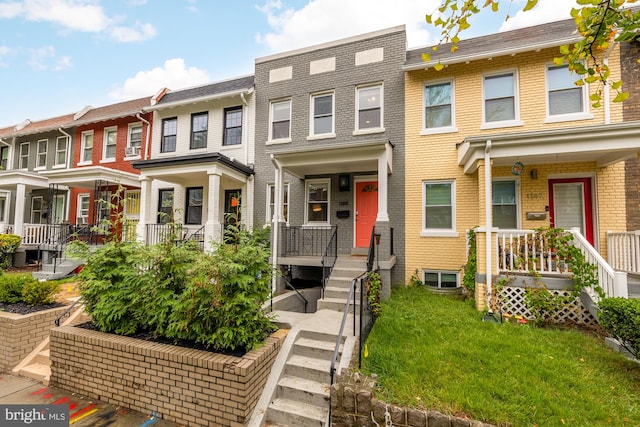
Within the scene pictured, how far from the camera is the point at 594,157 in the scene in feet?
22.1

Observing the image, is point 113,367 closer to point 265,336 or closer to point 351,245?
point 265,336

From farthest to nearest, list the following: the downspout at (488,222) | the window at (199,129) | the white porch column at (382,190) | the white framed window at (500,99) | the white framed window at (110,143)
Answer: the white framed window at (110,143)
the window at (199,129)
the white framed window at (500,99)
the white porch column at (382,190)
the downspout at (488,222)

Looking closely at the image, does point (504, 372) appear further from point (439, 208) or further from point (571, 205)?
point (571, 205)

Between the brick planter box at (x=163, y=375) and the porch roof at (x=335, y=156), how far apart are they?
477 cm

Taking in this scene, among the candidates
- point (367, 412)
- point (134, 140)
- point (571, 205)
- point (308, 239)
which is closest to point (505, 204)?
point (571, 205)

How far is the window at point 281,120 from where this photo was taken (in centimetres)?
1037

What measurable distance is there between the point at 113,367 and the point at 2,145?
19244 mm

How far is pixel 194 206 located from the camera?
36.9ft

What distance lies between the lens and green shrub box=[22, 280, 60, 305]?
18.7ft

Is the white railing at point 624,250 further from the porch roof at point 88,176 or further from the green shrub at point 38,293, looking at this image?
the porch roof at point 88,176

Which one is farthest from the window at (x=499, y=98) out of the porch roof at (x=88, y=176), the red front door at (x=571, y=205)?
the porch roof at (x=88, y=176)

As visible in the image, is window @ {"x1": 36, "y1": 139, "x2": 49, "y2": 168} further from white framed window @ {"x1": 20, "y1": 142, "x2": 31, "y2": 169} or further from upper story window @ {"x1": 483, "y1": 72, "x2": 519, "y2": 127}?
upper story window @ {"x1": 483, "y1": 72, "x2": 519, "y2": 127}

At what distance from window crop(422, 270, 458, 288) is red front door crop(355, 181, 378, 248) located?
6.47ft

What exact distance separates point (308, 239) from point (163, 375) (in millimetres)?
6221
